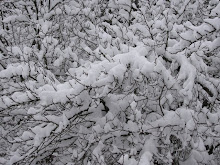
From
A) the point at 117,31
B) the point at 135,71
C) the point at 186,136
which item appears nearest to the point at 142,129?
the point at 186,136

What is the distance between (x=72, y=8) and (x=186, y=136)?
377cm

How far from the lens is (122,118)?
10.3 ft

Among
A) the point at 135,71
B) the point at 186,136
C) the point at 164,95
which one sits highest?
the point at 135,71

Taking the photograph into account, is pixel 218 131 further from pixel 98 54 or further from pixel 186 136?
pixel 98 54

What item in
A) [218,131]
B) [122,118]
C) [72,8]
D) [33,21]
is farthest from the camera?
Result: [72,8]

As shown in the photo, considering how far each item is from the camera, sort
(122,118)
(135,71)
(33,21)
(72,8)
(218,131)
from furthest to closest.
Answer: (72,8), (33,21), (122,118), (218,131), (135,71)

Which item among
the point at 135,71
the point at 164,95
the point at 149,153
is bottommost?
the point at 149,153

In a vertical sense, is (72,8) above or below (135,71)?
above

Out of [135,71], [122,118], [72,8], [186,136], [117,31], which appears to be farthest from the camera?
[72,8]

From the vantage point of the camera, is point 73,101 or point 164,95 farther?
point 164,95

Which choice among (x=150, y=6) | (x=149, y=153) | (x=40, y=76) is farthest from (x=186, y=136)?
(x=150, y=6)

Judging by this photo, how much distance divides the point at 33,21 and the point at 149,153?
3456 millimetres

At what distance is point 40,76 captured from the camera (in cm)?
296

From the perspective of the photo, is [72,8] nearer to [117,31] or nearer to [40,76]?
[117,31]
